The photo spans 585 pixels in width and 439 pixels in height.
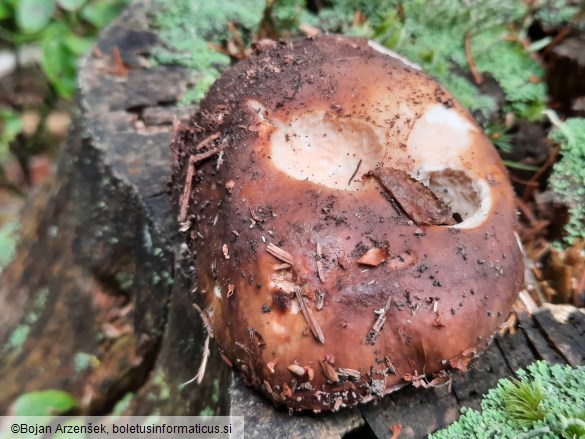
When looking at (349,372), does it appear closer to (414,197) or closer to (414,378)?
(414,378)

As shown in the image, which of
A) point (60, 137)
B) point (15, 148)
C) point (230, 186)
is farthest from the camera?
point (60, 137)

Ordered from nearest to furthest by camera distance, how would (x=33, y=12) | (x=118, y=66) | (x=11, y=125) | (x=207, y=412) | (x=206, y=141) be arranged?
Answer: (x=206, y=141) → (x=207, y=412) → (x=118, y=66) → (x=33, y=12) → (x=11, y=125)

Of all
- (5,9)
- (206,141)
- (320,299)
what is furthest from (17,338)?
(320,299)

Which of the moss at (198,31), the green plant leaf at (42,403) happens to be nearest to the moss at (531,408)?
the green plant leaf at (42,403)

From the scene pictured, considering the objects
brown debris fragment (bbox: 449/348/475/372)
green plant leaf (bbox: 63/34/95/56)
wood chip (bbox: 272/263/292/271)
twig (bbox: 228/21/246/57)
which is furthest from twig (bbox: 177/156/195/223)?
green plant leaf (bbox: 63/34/95/56)

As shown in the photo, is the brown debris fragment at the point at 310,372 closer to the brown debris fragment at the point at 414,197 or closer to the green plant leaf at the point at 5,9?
the brown debris fragment at the point at 414,197

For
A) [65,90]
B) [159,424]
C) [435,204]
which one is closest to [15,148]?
[65,90]

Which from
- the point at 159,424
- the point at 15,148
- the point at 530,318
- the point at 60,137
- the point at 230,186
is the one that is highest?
the point at 230,186

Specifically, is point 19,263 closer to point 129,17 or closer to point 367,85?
point 129,17
